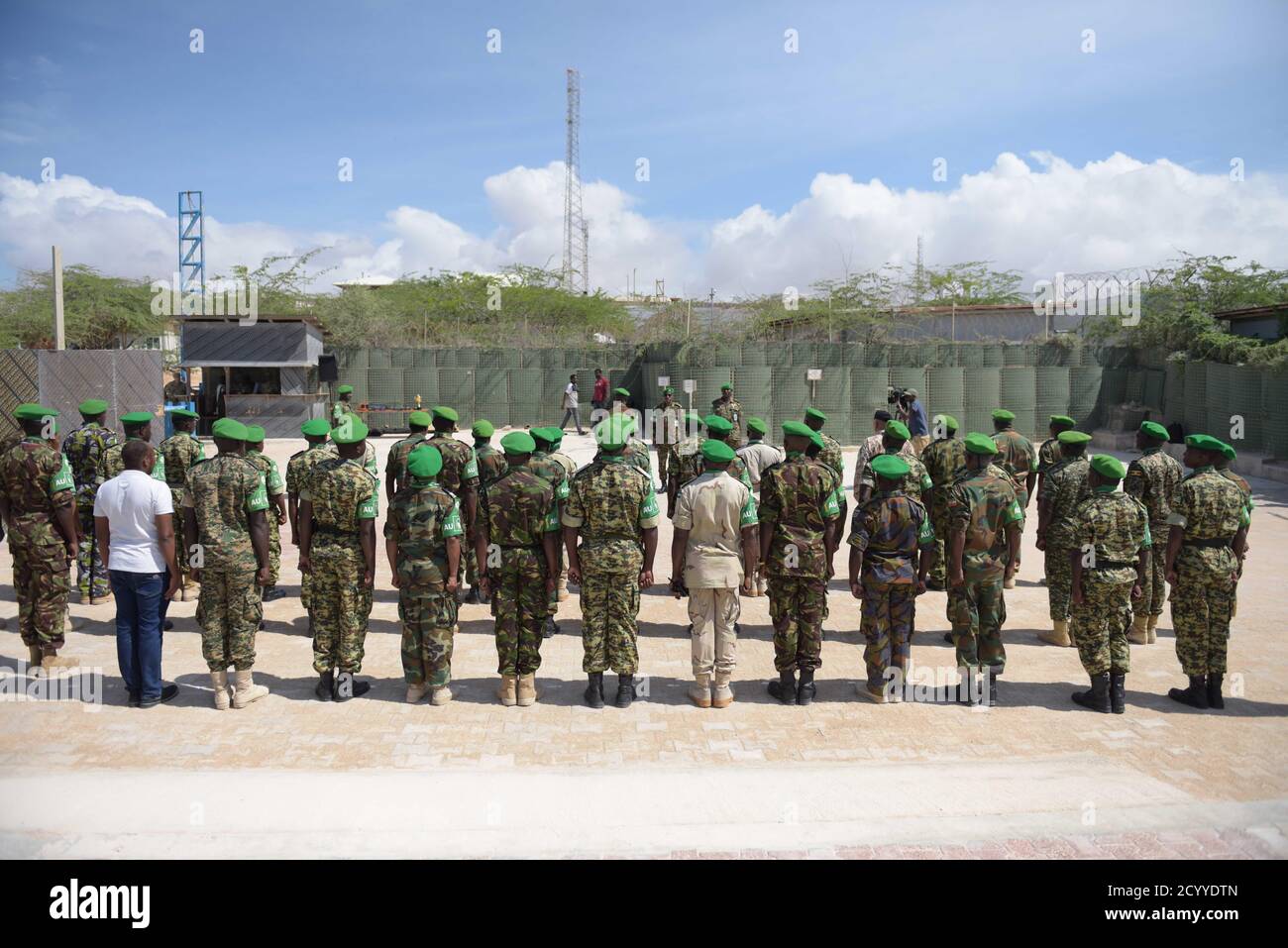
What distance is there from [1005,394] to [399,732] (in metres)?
21.0

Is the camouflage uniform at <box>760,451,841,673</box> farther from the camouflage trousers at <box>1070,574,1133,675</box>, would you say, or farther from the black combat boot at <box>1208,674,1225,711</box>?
the black combat boot at <box>1208,674,1225,711</box>

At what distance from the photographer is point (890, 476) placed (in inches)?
234

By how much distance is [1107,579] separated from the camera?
19.2 feet

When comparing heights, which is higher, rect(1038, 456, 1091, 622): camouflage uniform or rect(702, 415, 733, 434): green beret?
rect(702, 415, 733, 434): green beret

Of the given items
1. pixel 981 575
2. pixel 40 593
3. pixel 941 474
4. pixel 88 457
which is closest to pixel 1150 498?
pixel 941 474

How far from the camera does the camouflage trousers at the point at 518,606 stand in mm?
5875

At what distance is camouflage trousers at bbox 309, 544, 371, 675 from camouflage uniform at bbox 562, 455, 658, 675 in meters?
1.46

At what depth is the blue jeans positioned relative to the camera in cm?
579

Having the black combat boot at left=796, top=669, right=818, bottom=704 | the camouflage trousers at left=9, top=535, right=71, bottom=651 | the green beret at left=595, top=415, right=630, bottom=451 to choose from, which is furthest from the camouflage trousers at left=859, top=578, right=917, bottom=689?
the camouflage trousers at left=9, top=535, right=71, bottom=651

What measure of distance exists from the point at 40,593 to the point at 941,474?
759cm

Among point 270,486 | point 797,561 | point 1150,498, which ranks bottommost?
point 797,561

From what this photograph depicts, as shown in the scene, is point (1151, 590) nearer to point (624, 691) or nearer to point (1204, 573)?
point (1204, 573)

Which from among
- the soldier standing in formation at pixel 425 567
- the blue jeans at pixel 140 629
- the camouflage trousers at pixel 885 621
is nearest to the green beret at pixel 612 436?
the soldier standing in formation at pixel 425 567

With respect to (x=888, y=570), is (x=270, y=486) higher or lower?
higher
